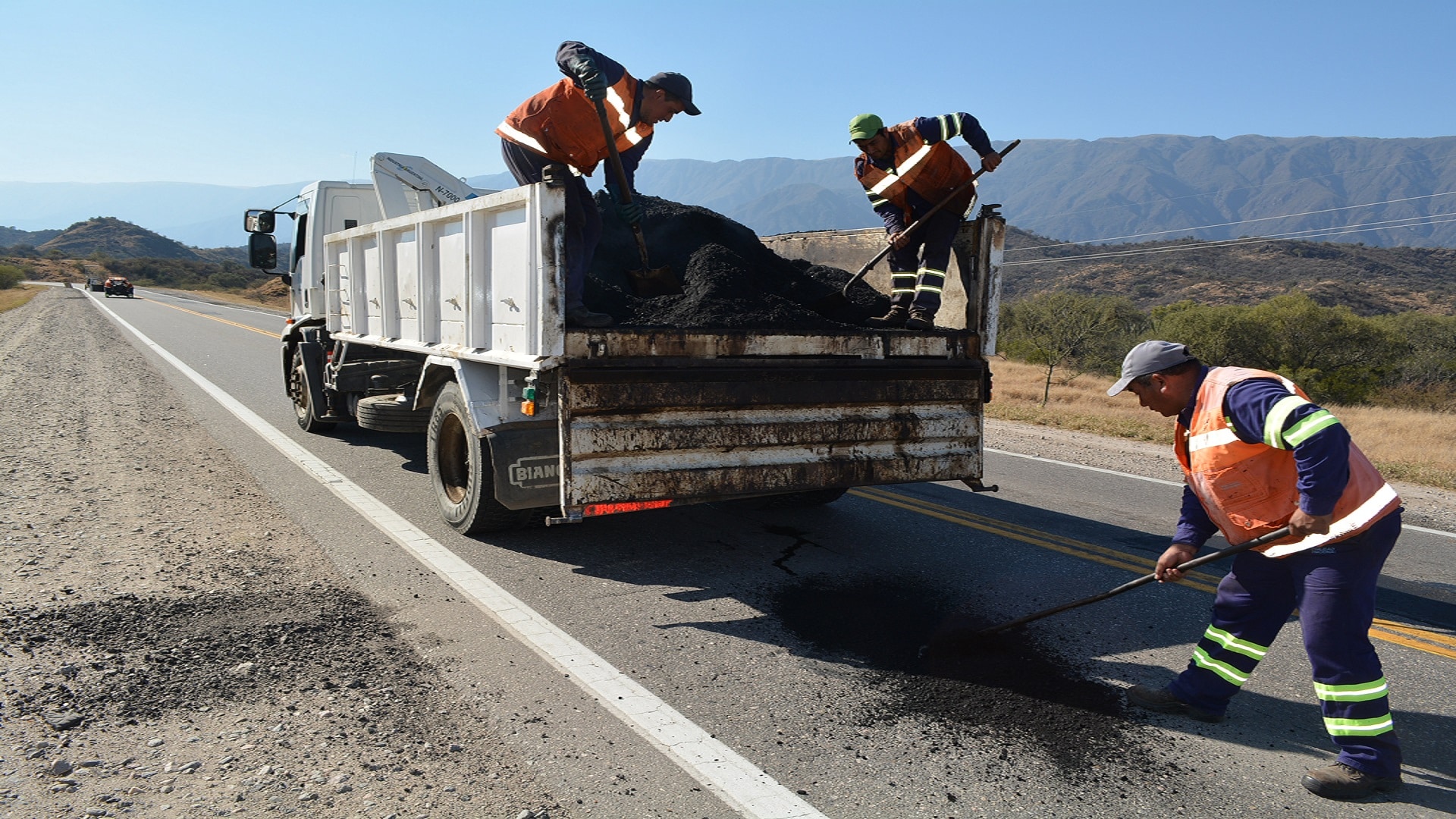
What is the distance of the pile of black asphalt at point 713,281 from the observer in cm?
506

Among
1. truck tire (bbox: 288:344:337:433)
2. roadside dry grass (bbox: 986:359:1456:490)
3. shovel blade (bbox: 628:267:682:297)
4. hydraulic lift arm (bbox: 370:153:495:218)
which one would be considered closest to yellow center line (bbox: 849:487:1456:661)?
shovel blade (bbox: 628:267:682:297)

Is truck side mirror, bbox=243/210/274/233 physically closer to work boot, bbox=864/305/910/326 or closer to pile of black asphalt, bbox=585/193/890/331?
pile of black asphalt, bbox=585/193/890/331

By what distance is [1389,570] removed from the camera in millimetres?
5258

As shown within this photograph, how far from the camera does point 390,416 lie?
640 centimetres

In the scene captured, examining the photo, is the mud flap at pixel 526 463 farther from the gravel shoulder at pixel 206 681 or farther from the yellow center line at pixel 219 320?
the yellow center line at pixel 219 320

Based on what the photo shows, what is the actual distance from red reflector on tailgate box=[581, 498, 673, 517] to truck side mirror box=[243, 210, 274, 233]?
22.2 feet

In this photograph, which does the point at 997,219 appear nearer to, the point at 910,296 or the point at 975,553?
the point at 910,296

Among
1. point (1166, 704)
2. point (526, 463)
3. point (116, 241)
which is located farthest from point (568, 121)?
point (116, 241)

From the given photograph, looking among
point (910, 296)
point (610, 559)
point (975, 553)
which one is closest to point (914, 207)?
point (910, 296)

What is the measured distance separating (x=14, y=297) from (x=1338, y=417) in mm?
50187

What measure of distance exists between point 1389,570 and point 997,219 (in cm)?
306

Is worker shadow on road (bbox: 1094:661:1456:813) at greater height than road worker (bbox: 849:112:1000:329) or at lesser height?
lesser

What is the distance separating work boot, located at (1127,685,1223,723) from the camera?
10.6 feet

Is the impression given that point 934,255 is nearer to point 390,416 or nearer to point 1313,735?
point 1313,735
